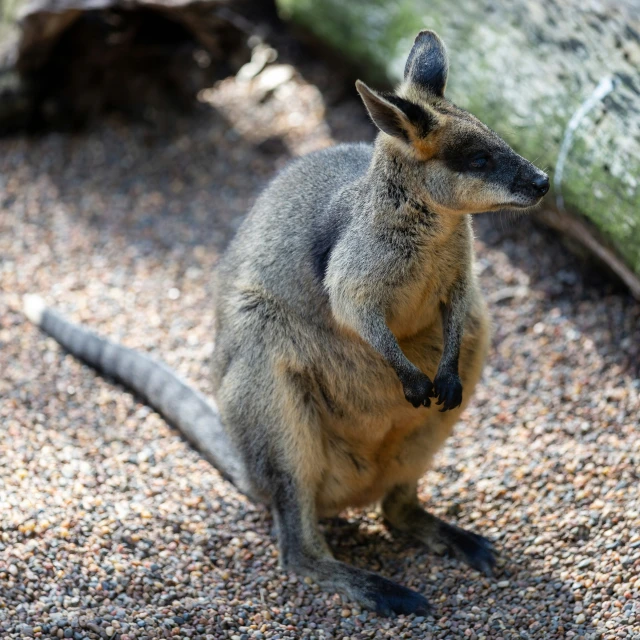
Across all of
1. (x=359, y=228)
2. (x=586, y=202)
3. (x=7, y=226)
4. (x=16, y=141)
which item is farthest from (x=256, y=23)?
(x=359, y=228)

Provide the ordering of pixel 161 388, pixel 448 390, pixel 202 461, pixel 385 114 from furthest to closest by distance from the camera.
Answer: pixel 161 388 < pixel 202 461 < pixel 448 390 < pixel 385 114

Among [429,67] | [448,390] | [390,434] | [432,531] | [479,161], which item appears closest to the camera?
[479,161]

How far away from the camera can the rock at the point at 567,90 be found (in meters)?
5.31

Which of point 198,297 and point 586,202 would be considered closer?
point 586,202

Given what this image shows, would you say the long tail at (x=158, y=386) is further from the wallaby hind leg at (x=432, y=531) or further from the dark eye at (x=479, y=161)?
the dark eye at (x=479, y=161)

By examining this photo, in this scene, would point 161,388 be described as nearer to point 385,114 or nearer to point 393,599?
point 393,599

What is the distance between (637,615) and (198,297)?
4.17 metres

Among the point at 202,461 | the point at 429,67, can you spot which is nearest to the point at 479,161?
the point at 429,67

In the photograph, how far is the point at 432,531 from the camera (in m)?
5.02

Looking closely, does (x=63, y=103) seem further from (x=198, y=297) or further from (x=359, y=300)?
(x=359, y=300)

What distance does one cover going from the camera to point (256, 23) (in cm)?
926

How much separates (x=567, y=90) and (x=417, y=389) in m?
2.60

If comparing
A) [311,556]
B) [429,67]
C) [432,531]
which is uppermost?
[429,67]

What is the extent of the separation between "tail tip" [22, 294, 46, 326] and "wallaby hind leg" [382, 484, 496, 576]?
9.68 feet
